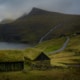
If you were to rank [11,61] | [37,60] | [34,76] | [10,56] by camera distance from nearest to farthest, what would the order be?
[34,76] < [11,61] < [10,56] < [37,60]

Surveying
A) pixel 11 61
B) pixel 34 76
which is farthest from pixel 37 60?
pixel 34 76

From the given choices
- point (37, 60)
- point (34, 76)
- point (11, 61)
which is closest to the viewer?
point (34, 76)

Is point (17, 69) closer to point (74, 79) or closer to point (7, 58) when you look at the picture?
point (7, 58)

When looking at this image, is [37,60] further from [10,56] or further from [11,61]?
[11,61]

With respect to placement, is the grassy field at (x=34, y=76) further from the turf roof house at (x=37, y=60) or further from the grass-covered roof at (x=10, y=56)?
the turf roof house at (x=37, y=60)

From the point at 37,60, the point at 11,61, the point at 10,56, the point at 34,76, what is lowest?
the point at 34,76

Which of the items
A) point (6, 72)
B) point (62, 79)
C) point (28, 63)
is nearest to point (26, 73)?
point (6, 72)

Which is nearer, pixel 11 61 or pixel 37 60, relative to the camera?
pixel 11 61

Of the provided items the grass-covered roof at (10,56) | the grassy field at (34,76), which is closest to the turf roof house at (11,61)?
the grass-covered roof at (10,56)

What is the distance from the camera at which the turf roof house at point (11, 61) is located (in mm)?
60969

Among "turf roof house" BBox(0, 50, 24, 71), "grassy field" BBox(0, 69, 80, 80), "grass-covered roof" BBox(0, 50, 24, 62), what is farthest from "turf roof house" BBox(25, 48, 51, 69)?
"grassy field" BBox(0, 69, 80, 80)

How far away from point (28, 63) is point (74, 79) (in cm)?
1895

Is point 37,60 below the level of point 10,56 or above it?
below

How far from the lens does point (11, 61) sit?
61.6m
